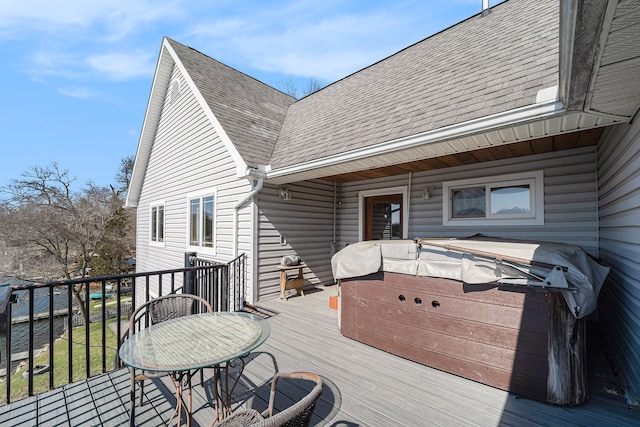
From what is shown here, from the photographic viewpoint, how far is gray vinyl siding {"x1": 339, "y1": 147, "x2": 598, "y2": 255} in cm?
388

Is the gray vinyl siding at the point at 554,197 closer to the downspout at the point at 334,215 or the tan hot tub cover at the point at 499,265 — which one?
the tan hot tub cover at the point at 499,265

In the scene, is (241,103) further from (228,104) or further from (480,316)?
(480,316)

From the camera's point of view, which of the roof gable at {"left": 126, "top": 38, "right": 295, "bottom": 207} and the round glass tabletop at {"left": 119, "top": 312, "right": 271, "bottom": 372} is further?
the roof gable at {"left": 126, "top": 38, "right": 295, "bottom": 207}

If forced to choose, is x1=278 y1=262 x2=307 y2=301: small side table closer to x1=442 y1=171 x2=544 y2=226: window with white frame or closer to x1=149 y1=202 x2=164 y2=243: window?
x1=442 y1=171 x2=544 y2=226: window with white frame

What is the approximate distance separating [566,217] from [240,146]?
5578 mm

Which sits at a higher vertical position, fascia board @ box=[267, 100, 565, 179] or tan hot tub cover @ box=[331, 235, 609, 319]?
fascia board @ box=[267, 100, 565, 179]

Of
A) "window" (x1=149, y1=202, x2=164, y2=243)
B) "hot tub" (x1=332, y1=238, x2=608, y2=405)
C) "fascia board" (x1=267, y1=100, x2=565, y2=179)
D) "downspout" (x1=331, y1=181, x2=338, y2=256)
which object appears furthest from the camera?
"window" (x1=149, y1=202, x2=164, y2=243)

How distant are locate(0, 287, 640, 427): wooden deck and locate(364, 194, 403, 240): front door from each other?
373 cm

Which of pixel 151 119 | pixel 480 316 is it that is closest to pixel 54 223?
pixel 151 119

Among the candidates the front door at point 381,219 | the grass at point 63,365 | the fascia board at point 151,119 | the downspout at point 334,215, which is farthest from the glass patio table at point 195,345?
the fascia board at point 151,119

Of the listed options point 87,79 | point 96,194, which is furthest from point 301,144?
point 96,194

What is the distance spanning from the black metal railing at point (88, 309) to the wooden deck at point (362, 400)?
1.05 ft

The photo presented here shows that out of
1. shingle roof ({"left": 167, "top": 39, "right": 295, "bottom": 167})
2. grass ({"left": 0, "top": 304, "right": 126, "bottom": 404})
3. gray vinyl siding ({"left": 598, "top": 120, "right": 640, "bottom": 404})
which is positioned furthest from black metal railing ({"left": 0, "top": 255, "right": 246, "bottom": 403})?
gray vinyl siding ({"left": 598, "top": 120, "right": 640, "bottom": 404})

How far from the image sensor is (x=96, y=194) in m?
15.4
